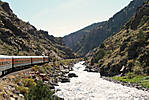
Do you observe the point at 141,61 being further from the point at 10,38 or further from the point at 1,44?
the point at 10,38

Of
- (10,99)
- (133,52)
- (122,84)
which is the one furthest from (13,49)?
(10,99)

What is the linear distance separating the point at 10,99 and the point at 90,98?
48.8ft

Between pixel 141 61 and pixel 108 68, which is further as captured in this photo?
pixel 108 68

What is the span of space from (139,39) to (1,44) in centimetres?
7970

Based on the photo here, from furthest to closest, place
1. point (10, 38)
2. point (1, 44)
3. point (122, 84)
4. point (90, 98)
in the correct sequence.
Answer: point (10, 38)
point (1, 44)
point (122, 84)
point (90, 98)

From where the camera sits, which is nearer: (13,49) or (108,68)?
(108,68)

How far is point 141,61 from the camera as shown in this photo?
5397cm

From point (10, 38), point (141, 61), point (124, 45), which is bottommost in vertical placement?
point (141, 61)

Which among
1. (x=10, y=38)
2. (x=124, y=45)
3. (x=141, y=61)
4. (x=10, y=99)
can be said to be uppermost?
(x=10, y=38)

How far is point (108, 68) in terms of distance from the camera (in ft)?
214

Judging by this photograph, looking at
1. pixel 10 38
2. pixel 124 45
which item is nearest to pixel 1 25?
pixel 10 38

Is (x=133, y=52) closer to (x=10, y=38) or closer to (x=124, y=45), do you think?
(x=124, y=45)

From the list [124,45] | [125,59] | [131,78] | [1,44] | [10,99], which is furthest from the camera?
[1,44]

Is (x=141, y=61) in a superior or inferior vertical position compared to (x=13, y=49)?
inferior
